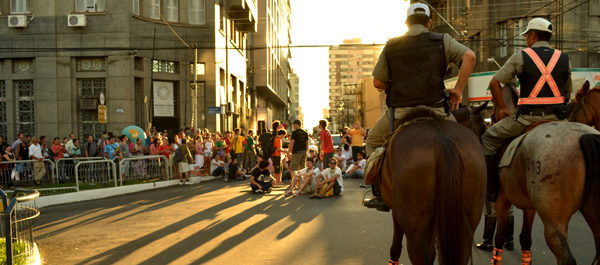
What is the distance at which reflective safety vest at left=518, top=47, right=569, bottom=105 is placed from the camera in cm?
491

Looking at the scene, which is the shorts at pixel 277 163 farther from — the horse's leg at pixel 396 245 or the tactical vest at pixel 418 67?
the tactical vest at pixel 418 67

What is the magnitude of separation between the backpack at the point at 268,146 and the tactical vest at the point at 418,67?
12.6 meters

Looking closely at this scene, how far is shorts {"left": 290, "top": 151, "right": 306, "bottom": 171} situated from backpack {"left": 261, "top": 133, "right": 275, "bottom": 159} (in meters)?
1.38

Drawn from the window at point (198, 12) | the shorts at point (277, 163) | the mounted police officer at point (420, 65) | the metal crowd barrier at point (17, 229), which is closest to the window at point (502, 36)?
the window at point (198, 12)

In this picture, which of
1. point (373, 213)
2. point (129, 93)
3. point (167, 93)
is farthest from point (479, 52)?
point (373, 213)

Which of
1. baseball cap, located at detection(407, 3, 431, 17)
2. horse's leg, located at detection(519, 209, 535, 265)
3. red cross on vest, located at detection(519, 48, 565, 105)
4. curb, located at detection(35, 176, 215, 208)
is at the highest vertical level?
baseball cap, located at detection(407, 3, 431, 17)

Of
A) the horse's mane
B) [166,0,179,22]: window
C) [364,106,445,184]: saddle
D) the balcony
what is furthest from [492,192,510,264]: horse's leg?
the balcony

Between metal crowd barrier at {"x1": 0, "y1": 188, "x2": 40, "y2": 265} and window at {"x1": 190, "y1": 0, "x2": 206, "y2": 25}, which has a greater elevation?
window at {"x1": 190, "y1": 0, "x2": 206, "y2": 25}

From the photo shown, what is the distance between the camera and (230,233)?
27.1 ft

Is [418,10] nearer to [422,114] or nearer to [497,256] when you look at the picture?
[422,114]

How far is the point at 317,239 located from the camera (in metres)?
7.68

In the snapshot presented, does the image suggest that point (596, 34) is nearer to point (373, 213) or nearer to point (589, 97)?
point (373, 213)

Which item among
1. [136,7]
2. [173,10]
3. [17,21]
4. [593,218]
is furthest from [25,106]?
[593,218]

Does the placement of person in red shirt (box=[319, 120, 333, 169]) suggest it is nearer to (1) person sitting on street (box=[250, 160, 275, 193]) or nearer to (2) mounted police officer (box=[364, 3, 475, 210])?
(1) person sitting on street (box=[250, 160, 275, 193])
